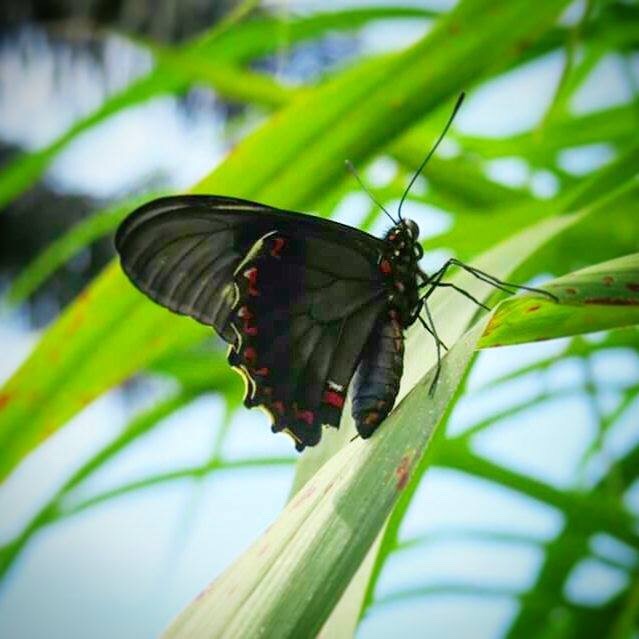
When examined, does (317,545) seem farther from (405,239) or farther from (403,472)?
(405,239)

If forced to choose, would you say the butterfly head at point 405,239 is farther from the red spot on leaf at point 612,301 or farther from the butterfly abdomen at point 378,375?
the red spot on leaf at point 612,301

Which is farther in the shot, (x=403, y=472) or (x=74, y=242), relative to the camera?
(x=74, y=242)

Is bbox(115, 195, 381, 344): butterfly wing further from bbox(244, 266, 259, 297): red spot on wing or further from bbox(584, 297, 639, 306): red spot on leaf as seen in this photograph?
bbox(584, 297, 639, 306): red spot on leaf

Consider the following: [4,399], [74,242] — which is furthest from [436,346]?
[74,242]

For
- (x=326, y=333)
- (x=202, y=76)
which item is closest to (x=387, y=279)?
(x=326, y=333)

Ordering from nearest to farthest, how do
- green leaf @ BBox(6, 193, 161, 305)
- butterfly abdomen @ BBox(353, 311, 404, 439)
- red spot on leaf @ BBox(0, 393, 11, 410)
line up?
butterfly abdomen @ BBox(353, 311, 404, 439) < red spot on leaf @ BBox(0, 393, 11, 410) < green leaf @ BBox(6, 193, 161, 305)

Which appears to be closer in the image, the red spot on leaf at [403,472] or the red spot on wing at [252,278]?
the red spot on leaf at [403,472]

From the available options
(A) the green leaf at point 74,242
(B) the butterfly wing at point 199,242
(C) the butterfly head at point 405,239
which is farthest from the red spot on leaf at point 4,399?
(A) the green leaf at point 74,242

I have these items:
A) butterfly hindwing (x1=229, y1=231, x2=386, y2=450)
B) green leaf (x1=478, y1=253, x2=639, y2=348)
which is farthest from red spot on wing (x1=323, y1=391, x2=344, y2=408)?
green leaf (x1=478, y1=253, x2=639, y2=348)
